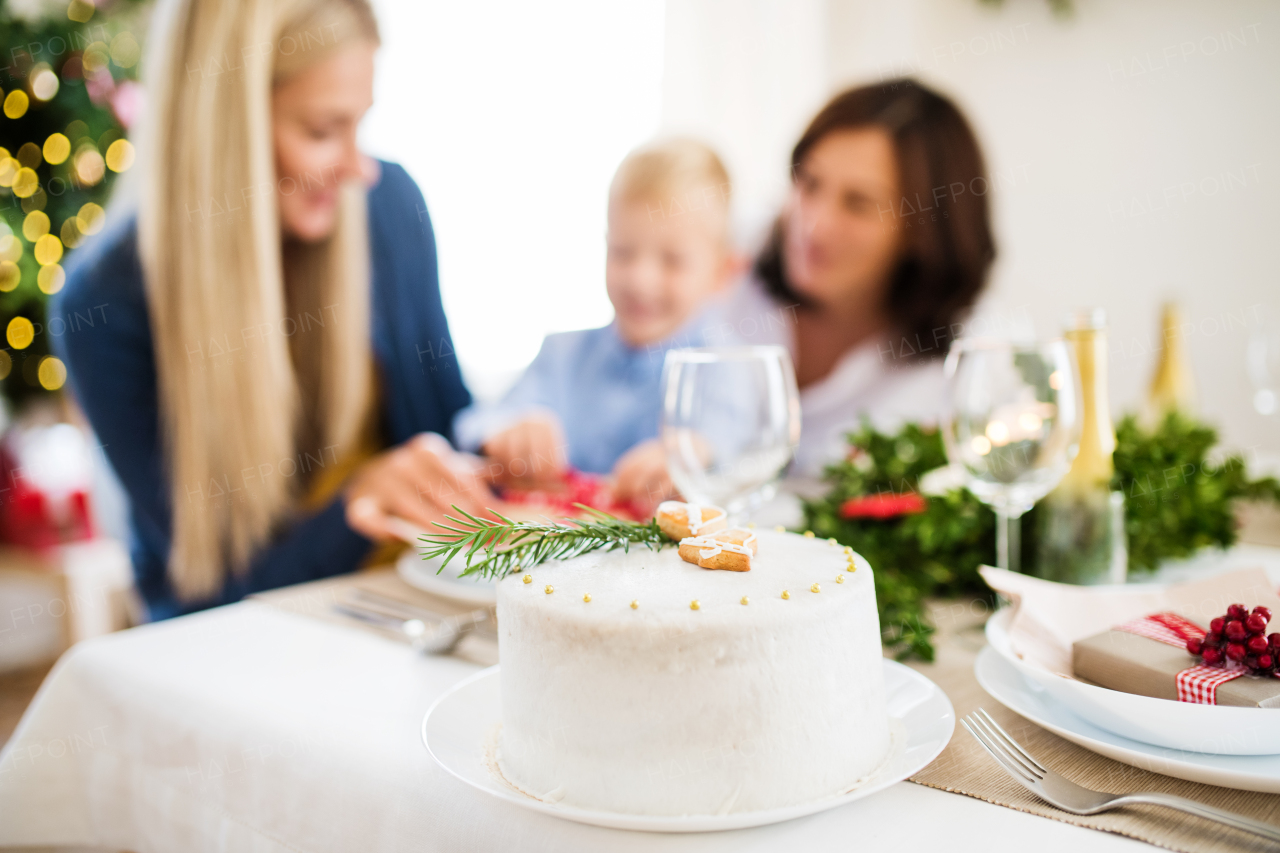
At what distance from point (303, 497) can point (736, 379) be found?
151 cm

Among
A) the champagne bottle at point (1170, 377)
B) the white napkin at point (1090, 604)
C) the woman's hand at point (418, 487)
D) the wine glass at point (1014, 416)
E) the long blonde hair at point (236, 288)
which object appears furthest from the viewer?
the long blonde hair at point (236, 288)

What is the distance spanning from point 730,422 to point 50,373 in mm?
2690

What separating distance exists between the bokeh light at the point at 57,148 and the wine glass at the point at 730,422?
2.40 metres

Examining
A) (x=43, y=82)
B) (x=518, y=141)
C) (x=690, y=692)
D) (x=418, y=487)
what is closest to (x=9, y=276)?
(x=43, y=82)

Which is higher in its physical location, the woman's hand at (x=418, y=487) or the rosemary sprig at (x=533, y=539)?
the rosemary sprig at (x=533, y=539)

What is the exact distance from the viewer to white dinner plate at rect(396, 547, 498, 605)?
2.79 ft

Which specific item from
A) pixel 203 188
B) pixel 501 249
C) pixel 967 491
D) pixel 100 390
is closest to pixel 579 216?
pixel 501 249

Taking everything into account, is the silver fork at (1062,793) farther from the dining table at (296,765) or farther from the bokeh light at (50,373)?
the bokeh light at (50,373)

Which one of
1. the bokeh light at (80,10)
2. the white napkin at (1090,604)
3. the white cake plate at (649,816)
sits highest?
the bokeh light at (80,10)

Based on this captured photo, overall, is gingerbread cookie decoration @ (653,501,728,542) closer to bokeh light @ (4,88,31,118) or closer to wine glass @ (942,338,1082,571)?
wine glass @ (942,338,1082,571)

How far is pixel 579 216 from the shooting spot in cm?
254

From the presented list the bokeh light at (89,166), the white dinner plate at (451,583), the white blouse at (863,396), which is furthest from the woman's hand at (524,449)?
the bokeh light at (89,166)

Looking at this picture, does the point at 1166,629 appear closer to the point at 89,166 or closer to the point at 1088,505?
the point at 1088,505

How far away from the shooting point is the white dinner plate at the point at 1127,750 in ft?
1.47
